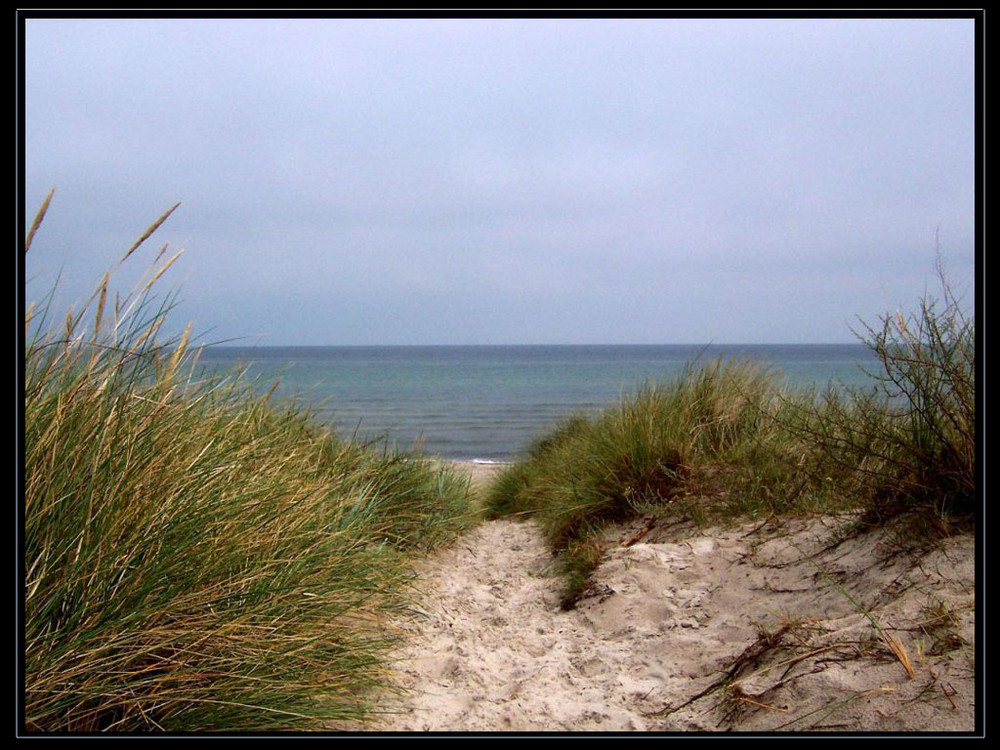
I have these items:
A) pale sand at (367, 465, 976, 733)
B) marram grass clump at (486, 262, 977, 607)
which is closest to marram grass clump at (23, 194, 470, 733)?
pale sand at (367, 465, 976, 733)

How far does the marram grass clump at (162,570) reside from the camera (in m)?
2.23

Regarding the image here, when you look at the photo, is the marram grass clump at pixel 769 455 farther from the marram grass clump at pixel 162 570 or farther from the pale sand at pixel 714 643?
the marram grass clump at pixel 162 570

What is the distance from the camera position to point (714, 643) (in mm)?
3395

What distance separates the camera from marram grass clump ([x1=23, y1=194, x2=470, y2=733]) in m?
2.23

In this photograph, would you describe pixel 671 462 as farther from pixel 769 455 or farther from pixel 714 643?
pixel 714 643

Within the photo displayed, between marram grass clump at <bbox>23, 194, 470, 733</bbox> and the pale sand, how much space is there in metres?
0.52

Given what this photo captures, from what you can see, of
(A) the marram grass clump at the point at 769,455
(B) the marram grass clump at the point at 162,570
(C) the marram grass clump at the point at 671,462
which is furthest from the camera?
(C) the marram grass clump at the point at 671,462

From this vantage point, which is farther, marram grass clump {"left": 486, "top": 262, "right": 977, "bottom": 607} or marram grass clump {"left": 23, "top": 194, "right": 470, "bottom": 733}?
marram grass clump {"left": 486, "top": 262, "right": 977, "bottom": 607}

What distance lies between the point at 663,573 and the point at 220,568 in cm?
259

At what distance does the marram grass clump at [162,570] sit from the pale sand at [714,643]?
0.52 metres

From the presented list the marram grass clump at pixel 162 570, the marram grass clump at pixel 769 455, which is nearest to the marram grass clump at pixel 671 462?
the marram grass clump at pixel 769 455

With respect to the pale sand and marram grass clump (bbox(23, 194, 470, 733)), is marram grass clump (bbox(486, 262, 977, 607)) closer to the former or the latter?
the pale sand
